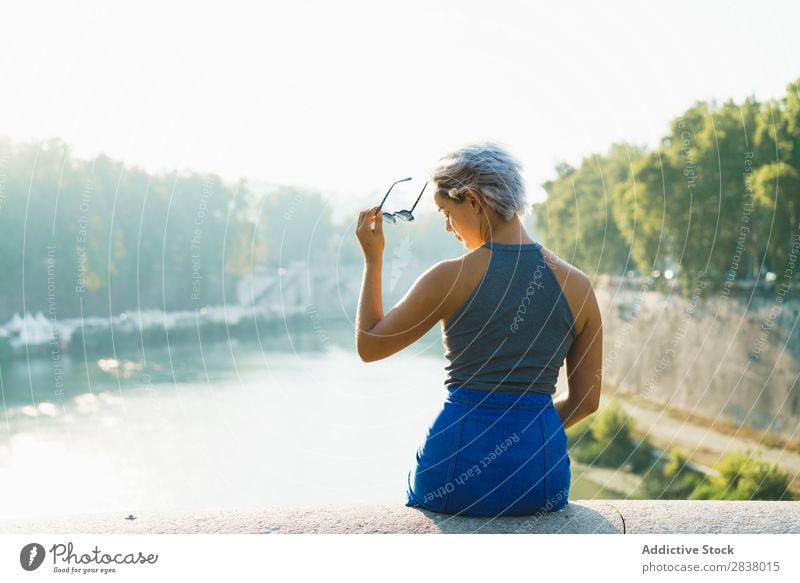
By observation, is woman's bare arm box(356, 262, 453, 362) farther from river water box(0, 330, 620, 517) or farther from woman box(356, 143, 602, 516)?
river water box(0, 330, 620, 517)

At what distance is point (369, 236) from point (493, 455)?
23.4 inches

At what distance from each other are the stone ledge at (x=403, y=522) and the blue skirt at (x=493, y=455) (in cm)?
5

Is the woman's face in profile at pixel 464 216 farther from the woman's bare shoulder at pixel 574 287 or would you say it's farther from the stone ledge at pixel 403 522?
the stone ledge at pixel 403 522

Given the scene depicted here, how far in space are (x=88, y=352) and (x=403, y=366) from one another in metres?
7.95

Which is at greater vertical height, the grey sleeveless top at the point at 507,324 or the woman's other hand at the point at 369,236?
the woman's other hand at the point at 369,236

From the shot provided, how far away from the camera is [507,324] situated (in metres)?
1.99

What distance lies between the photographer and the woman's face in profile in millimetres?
2080

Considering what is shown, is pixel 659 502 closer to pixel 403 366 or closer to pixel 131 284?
pixel 403 366

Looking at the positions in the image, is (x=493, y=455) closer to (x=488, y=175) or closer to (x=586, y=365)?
(x=586, y=365)

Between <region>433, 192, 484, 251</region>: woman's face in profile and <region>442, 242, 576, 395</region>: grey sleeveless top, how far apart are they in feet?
0.26

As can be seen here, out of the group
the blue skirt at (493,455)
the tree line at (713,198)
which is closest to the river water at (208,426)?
the tree line at (713,198)

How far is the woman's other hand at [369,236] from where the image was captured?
211 centimetres
